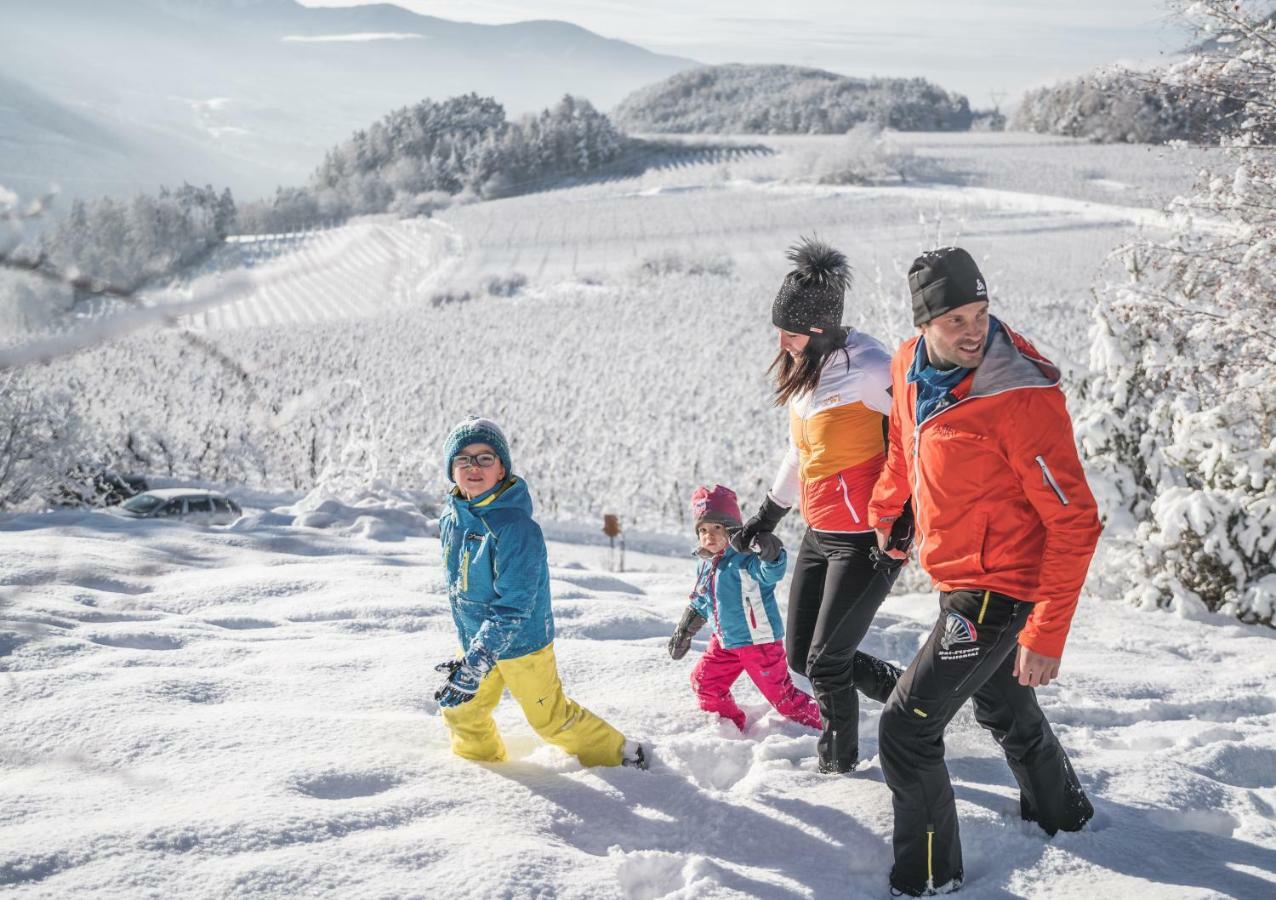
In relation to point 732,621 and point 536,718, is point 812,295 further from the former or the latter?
point 536,718

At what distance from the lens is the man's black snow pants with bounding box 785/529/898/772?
3.30 m

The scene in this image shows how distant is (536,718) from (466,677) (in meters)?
0.30

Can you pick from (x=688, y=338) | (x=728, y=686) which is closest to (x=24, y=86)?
(x=728, y=686)

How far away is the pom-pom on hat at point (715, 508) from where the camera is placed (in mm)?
3844

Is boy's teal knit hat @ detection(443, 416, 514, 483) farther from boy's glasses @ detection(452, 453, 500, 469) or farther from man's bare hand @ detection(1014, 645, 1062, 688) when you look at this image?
man's bare hand @ detection(1014, 645, 1062, 688)

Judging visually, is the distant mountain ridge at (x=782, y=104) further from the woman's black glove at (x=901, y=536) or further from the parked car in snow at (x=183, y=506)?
the woman's black glove at (x=901, y=536)

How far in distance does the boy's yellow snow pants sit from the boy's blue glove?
Answer: 57 millimetres

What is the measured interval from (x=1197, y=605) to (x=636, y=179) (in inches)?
2816

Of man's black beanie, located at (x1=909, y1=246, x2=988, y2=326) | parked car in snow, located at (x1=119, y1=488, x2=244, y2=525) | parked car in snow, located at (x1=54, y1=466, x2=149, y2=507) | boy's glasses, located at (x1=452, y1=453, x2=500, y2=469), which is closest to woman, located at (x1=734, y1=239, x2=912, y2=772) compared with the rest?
man's black beanie, located at (x1=909, y1=246, x2=988, y2=326)

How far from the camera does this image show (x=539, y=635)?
335 centimetres

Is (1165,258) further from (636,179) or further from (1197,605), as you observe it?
(636,179)

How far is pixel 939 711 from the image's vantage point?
8.82 feet

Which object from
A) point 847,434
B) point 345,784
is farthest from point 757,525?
point 345,784

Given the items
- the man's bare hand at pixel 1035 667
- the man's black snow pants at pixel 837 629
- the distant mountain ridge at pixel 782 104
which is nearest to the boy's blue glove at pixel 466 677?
the man's black snow pants at pixel 837 629
